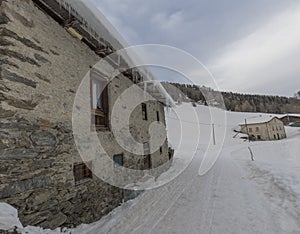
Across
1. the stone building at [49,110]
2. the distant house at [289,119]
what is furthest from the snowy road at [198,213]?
the distant house at [289,119]

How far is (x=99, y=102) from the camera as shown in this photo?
17.9ft

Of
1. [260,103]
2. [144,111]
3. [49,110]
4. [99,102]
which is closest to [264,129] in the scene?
[144,111]

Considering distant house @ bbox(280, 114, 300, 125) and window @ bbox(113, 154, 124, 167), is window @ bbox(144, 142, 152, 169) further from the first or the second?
distant house @ bbox(280, 114, 300, 125)

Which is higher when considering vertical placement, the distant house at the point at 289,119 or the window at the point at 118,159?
the distant house at the point at 289,119

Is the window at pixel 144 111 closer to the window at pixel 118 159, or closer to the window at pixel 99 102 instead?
the window at pixel 118 159

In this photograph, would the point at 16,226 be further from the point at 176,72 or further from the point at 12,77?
the point at 176,72

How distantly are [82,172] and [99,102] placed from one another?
80.1 inches

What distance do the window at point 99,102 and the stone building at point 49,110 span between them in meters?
0.03

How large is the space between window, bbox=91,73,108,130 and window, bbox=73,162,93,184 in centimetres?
102

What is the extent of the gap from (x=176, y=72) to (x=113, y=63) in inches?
120

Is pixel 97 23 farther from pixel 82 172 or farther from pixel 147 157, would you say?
pixel 147 157

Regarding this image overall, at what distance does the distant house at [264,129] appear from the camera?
3791 centimetres

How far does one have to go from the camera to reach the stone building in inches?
111

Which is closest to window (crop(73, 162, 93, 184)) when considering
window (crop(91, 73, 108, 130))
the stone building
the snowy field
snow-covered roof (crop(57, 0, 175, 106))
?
the stone building
